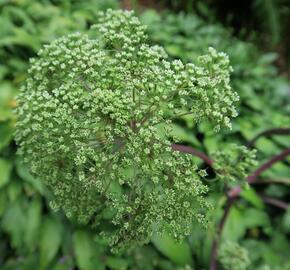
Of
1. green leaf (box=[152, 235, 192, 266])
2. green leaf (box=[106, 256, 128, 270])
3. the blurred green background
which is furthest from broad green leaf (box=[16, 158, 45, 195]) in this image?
green leaf (box=[152, 235, 192, 266])

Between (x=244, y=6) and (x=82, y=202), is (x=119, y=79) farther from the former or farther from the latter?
(x=244, y=6)

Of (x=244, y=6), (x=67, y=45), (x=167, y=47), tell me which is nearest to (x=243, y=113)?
(x=167, y=47)

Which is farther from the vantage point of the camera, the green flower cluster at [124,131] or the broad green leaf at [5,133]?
the broad green leaf at [5,133]

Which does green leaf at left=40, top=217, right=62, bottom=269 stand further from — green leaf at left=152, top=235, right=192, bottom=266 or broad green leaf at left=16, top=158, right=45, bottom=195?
green leaf at left=152, top=235, right=192, bottom=266

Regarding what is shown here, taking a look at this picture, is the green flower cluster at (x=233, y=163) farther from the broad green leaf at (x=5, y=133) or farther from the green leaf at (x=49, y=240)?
the broad green leaf at (x=5, y=133)

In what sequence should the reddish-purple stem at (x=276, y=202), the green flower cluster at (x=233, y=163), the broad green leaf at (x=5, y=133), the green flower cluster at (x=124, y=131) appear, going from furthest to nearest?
the reddish-purple stem at (x=276, y=202) → the broad green leaf at (x=5, y=133) → the green flower cluster at (x=233, y=163) → the green flower cluster at (x=124, y=131)

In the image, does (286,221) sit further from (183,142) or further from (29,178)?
(29,178)

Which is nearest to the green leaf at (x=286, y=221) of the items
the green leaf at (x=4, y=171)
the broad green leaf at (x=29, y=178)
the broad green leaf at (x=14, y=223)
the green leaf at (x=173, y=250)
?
the green leaf at (x=173, y=250)
